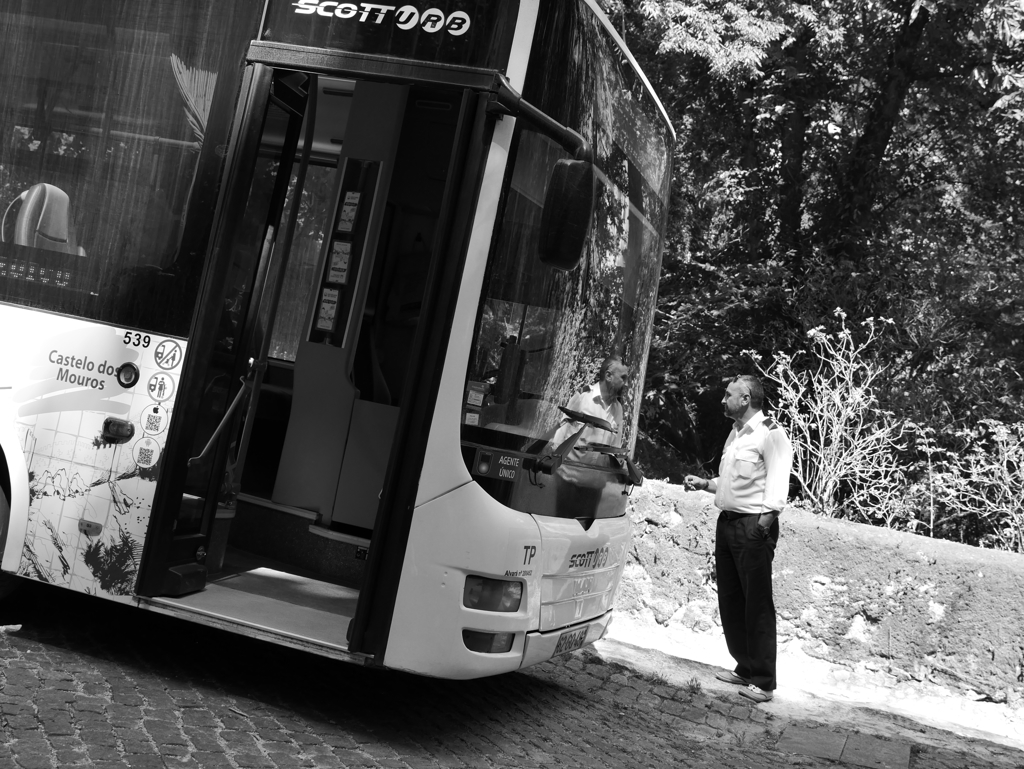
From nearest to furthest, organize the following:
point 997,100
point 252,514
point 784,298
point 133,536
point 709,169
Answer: point 133,536 < point 252,514 < point 997,100 < point 784,298 < point 709,169

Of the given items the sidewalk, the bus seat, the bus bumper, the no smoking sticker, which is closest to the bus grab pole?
the no smoking sticker

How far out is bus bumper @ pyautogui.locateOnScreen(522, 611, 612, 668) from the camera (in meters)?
4.93

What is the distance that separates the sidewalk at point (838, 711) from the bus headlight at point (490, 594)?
2.05m

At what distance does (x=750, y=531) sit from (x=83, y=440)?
400 cm

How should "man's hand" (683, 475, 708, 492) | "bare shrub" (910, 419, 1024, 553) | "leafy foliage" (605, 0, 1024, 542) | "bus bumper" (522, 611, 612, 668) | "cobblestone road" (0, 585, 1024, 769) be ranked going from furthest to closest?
"leafy foliage" (605, 0, 1024, 542) → "bare shrub" (910, 419, 1024, 553) → "man's hand" (683, 475, 708, 492) → "bus bumper" (522, 611, 612, 668) → "cobblestone road" (0, 585, 1024, 769)

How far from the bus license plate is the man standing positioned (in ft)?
5.99

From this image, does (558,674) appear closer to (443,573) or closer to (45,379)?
(443,573)

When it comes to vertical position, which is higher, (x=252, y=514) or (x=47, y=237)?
(x=47, y=237)

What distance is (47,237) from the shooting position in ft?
16.8

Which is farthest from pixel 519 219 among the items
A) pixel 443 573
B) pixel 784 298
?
pixel 784 298

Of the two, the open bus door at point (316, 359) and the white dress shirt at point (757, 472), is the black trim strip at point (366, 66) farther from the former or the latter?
the white dress shirt at point (757, 472)

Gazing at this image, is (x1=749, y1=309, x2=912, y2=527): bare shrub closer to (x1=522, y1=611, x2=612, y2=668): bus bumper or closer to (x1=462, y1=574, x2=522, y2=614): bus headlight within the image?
(x1=522, y1=611, x2=612, y2=668): bus bumper

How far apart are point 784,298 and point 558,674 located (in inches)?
341

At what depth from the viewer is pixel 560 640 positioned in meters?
5.19
